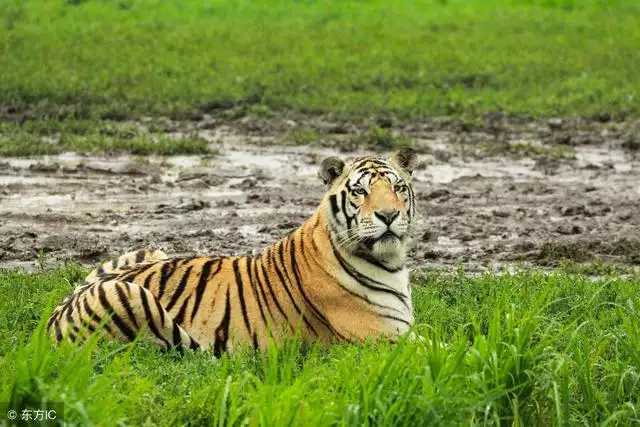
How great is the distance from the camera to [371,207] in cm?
770

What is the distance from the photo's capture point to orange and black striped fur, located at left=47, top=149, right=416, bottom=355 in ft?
25.2

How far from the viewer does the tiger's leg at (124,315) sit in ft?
24.6

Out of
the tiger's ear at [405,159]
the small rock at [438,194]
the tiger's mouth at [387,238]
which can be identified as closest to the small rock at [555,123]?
the small rock at [438,194]

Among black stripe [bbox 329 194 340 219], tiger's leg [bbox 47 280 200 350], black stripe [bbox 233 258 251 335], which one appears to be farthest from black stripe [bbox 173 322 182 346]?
black stripe [bbox 329 194 340 219]

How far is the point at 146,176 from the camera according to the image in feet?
43.8

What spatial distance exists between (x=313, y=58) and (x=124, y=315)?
13212 millimetres

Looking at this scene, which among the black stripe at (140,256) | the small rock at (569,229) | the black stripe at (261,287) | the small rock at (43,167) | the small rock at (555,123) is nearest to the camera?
the black stripe at (261,287)

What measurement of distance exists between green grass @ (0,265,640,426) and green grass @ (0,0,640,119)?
9.30 meters

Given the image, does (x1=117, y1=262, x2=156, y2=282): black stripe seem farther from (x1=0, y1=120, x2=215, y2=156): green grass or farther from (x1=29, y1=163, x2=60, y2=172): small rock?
(x1=0, y1=120, x2=215, y2=156): green grass

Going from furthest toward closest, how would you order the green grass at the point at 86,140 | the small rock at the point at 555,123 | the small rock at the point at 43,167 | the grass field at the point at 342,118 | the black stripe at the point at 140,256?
the small rock at the point at 555,123 → the green grass at the point at 86,140 → the small rock at the point at 43,167 → the black stripe at the point at 140,256 → the grass field at the point at 342,118

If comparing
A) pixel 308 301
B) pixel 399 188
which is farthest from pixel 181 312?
pixel 399 188

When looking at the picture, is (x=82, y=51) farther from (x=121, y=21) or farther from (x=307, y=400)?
(x=307, y=400)

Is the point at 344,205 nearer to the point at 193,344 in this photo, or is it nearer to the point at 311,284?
the point at 311,284

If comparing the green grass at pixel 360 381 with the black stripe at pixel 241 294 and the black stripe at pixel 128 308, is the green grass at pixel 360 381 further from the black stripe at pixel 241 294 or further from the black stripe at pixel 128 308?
the black stripe at pixel 241 294
